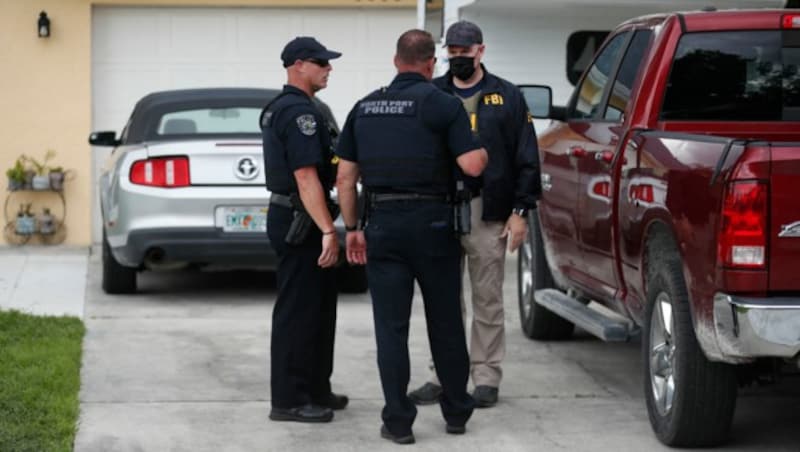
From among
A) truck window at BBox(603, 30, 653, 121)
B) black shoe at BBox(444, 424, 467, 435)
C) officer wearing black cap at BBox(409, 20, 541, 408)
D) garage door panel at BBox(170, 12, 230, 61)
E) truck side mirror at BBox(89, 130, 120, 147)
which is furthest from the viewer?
garage door panel at BBox(170, 12, 230, 61)

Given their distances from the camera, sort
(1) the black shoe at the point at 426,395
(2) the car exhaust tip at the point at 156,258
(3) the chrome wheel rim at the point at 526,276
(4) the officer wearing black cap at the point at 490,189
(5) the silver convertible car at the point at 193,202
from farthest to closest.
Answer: (2) the car exhaust tip at the point at 156,258
(5) the silver convertible car at the point at 193,202
(3) the chrome wheel rim at the point at 526,276
(1) the black shoe at the point at 426,395
(4) the officer wearing black cap at the point at 490,189

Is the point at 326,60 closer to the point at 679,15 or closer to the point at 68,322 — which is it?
the point at 679,15

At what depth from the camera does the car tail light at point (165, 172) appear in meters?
11.2

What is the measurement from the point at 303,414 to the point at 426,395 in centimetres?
73

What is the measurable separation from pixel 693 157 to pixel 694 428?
1.13m

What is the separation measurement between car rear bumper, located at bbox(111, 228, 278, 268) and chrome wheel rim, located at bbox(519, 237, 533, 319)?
5.99ft

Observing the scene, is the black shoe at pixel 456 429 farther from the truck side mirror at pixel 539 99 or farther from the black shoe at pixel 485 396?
the truck side mirror at pixel 539 99

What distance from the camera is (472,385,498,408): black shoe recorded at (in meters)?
7.97

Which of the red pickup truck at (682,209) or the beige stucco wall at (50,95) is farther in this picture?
the beige stucco wall at (50,95)

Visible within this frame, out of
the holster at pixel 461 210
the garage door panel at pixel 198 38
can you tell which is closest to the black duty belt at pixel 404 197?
the holster at pixel 461 210

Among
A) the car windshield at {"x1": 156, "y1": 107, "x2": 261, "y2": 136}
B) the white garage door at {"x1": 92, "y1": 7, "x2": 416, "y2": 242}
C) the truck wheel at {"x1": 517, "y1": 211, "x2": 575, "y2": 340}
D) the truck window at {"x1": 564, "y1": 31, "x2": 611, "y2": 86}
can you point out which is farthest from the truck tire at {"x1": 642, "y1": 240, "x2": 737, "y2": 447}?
the white garage door at {"x1": 92, "y1": 7, "x2": 416, "y2": 242}

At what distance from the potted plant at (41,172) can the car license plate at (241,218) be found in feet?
15.3

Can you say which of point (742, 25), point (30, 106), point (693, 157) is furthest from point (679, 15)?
point (30, 106)

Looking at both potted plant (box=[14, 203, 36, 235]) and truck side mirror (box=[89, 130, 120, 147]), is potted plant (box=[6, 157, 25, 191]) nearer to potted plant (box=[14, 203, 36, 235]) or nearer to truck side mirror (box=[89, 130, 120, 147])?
potted plant (box=[14, 203, 36, 235])
